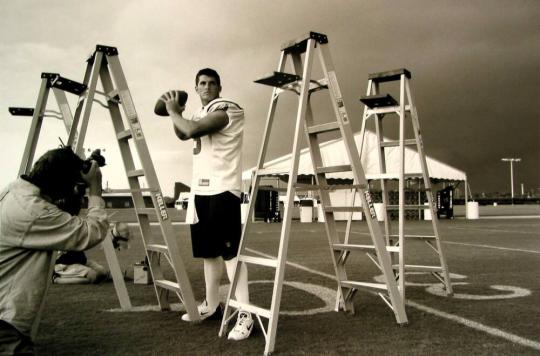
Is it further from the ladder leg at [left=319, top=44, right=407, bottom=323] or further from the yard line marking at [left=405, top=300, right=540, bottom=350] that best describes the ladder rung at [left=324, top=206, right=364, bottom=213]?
the yard line marking at [left=405, top=300, right=540, bottom=350]

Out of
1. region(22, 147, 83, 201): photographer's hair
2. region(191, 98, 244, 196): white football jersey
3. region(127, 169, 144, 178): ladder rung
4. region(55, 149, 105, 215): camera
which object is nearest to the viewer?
region(22, 147, 83, 201): photographer's hair

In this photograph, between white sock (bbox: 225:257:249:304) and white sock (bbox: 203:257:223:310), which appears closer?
white sock (bbox: 225:257:249:304)

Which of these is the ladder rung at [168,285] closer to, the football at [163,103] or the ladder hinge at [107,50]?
the football at [163,103]

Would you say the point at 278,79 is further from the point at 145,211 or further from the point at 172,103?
the point at 145,211

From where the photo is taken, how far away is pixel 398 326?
4656 mm

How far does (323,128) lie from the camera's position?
15.6 ft

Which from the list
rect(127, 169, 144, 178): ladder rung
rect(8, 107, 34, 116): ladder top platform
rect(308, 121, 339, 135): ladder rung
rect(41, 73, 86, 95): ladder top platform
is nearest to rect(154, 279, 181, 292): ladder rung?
rect(127, 169, 144, 178): ladder rung

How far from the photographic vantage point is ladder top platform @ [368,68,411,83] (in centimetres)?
589

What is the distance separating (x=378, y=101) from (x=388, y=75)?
0.45 m

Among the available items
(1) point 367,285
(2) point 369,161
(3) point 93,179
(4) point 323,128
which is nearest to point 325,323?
(1) point 367,285

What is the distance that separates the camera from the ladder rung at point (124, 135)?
5121 mm

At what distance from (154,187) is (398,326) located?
8.56 feet

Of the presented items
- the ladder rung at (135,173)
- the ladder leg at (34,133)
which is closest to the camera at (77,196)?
the ladder rung at (135,173)

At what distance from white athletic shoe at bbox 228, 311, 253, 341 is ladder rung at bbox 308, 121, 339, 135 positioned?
5.86ft
